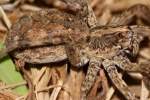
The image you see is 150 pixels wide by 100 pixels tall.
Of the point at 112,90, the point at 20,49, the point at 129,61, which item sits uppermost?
the point at 20,49

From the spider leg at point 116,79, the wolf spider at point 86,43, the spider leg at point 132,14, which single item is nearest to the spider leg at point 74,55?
the wolf spider at point 86,43

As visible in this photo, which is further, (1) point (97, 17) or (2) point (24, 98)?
(1) point (97, 17)

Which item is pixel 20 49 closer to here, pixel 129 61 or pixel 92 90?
pixel 92 90

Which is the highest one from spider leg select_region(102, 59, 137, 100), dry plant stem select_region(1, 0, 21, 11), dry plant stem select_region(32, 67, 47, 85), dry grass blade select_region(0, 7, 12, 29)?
dry plant stem select_region(1, 0, 21, 11)

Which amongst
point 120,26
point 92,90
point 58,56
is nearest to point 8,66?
point 58,56

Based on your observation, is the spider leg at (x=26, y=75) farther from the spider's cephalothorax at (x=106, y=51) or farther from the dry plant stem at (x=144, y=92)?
the dry plant stem at (x=144, y=92)

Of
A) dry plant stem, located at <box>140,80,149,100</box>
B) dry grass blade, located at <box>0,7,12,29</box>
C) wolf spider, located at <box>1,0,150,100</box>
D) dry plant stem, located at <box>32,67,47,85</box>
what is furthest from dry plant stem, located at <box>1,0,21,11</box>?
dry plant stem, located at <box>140,80,149,100</box>

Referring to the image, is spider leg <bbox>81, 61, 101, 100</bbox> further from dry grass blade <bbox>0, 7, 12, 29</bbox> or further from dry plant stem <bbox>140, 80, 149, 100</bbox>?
dry grass blade <bbox>0, 7, 12, 29</bbox>
